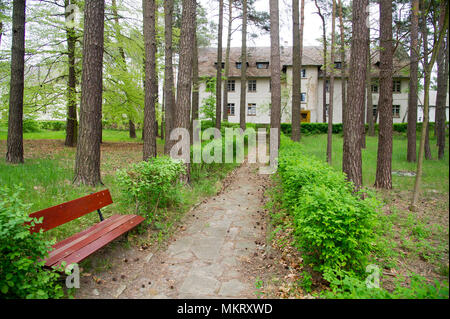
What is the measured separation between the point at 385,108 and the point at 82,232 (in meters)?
8.00

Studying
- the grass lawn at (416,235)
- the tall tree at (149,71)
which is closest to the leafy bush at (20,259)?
the grass lawn at (416,235)

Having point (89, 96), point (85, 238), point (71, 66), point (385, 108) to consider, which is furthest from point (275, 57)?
point (85, 238)

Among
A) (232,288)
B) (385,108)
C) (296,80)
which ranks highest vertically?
(296,80)

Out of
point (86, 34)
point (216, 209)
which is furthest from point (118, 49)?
point (216, 209)

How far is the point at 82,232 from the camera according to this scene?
4102 mm

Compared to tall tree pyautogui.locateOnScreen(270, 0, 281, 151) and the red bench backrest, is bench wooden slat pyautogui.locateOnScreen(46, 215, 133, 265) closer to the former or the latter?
the red bench backrest

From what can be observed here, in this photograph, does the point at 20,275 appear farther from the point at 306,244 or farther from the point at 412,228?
the point at 412,228

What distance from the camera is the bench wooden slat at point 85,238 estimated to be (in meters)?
3.25

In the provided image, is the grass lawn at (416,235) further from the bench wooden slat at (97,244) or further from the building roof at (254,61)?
the building roof at (254,61)

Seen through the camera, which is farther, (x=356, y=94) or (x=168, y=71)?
(x=168, y=71)

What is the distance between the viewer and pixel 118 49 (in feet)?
46.1

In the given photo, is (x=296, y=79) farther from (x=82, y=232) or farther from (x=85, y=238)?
(x=85, y=238)

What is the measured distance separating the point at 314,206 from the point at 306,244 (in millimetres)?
456

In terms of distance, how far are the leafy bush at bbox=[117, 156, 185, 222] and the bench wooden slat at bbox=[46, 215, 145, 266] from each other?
43 centimetres
